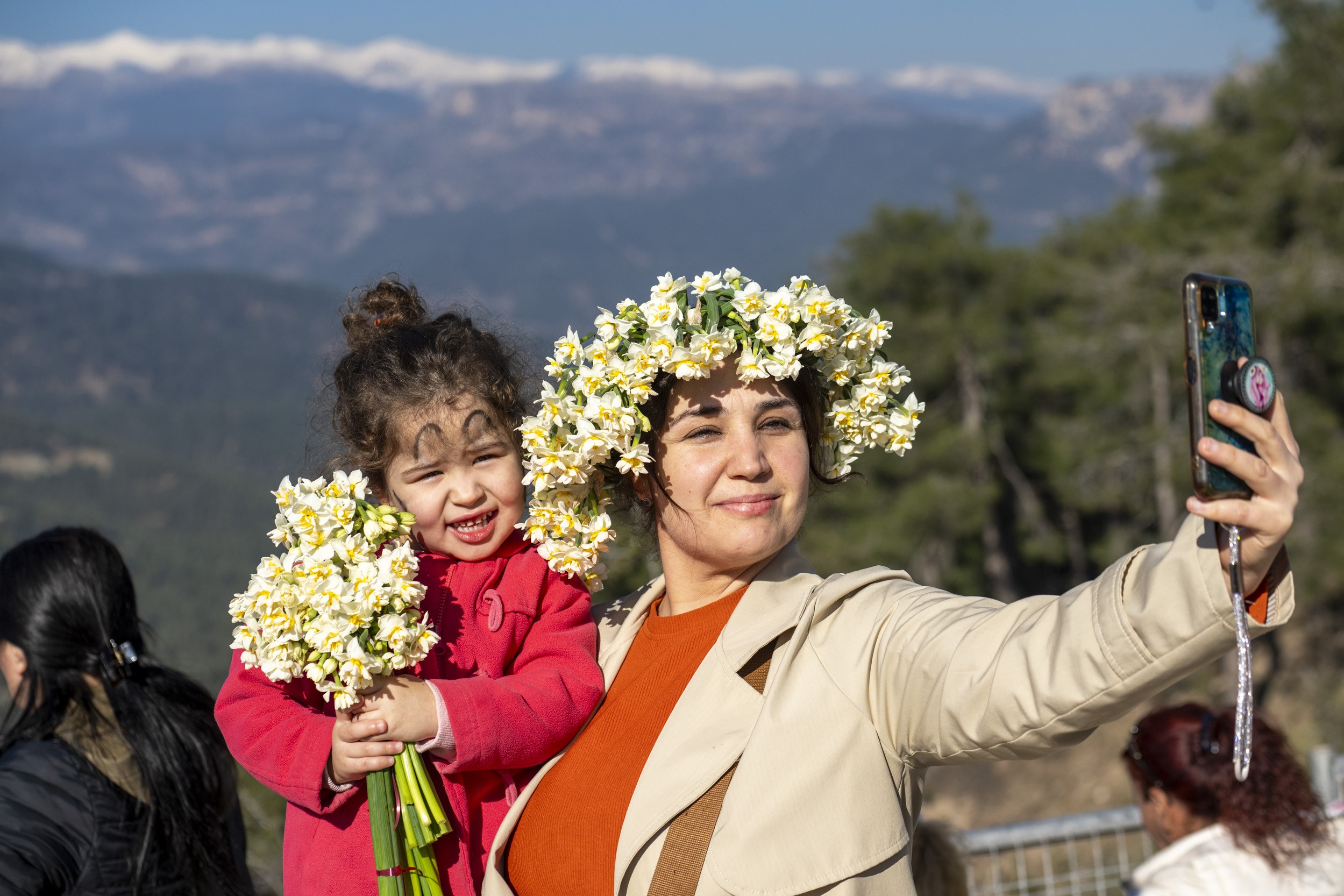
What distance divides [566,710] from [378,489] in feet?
2.80

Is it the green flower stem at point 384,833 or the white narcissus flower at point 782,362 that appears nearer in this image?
the green flower stem at point 384,833

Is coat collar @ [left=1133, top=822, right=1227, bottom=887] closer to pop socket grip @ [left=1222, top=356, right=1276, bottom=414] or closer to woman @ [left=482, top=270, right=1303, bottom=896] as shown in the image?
woman @ [left=482, top=270, right=1303, bottom=896]

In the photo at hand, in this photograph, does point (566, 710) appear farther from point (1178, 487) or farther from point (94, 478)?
point (94, 478)

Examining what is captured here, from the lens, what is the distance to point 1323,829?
365 cm

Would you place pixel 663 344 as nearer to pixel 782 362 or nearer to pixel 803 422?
pixel 782 362

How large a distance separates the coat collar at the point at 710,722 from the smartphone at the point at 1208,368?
1090mm

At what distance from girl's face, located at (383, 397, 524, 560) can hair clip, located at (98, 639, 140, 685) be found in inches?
48.6

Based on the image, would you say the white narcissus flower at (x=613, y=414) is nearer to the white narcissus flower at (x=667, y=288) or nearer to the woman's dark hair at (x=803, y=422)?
the woman's dark hair at (x=803, y=422)

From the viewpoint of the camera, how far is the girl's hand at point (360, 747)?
261 cm

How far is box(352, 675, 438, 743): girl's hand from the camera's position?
2.61 metres

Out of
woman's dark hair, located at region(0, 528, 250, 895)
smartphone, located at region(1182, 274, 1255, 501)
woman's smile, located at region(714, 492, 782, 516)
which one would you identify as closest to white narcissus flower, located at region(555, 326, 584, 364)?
woman's smile, located at region(714, 492, 782, 516)

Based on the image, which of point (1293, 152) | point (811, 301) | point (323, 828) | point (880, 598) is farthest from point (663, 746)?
point (1293, 152)

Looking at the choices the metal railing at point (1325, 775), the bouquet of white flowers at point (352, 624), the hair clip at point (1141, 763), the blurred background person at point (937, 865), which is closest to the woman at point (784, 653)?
the bouquet of white flowers at point (352, 624)

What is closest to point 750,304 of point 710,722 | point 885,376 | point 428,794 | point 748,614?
point 885,376
